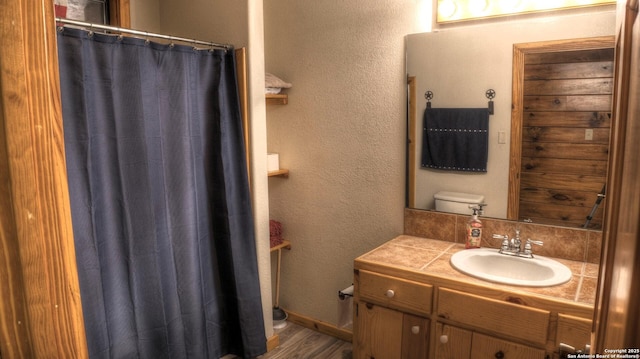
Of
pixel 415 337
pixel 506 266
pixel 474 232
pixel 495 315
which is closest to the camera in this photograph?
pixel 495 315

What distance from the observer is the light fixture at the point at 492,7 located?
188 centimetres

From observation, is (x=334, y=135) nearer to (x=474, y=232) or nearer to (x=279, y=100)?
(x=279, y=100)

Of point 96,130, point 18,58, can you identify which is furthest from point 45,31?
point 96,130

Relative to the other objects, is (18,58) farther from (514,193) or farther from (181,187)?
(514,193)

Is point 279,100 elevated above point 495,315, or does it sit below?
above

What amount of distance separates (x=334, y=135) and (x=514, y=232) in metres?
1.12

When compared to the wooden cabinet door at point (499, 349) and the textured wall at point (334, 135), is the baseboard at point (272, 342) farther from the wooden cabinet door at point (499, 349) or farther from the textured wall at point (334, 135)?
the wooden cabinet door at point (499, 349)

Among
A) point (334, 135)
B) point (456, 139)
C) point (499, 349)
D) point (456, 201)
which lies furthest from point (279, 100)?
point (499, 349)

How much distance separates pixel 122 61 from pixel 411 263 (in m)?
1.50

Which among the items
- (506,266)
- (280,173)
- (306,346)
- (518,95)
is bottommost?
(306,346)

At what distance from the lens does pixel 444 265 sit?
6.35 ft

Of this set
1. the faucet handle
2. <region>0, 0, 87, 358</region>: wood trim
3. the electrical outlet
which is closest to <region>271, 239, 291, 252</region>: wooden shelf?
the faucet handle

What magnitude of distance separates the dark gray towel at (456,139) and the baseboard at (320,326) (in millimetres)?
1203

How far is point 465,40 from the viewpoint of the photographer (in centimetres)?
212
